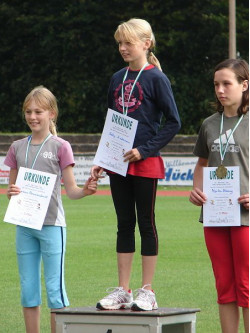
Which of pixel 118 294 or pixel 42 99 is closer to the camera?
pixel 118 294

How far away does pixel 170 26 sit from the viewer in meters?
39.7

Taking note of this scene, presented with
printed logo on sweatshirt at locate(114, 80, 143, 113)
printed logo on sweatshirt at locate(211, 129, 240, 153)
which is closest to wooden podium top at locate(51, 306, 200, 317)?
printed logo on sweatshirt at locate(211, 129, 240, 153)

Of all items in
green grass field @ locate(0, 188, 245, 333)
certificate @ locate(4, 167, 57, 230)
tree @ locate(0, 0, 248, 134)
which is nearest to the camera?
certificate @ locate(4, 167, 57, 230)

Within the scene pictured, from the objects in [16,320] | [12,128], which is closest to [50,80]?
[12,128]

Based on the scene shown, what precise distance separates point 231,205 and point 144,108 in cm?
101

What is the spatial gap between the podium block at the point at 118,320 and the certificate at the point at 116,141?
3.45 feet

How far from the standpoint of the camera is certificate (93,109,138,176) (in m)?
6.28

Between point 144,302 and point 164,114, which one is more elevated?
point 164,114

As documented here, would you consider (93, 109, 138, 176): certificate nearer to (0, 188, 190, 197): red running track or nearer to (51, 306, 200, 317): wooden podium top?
(51, 306, 200, 317): wooden podium top

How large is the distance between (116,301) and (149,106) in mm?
1316

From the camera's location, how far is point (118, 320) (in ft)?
18.4

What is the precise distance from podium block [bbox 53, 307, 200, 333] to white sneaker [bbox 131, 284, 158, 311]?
0.10 m

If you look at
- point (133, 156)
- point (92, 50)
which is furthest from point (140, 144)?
point (92, 50)

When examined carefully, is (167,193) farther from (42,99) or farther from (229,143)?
(229,143)
